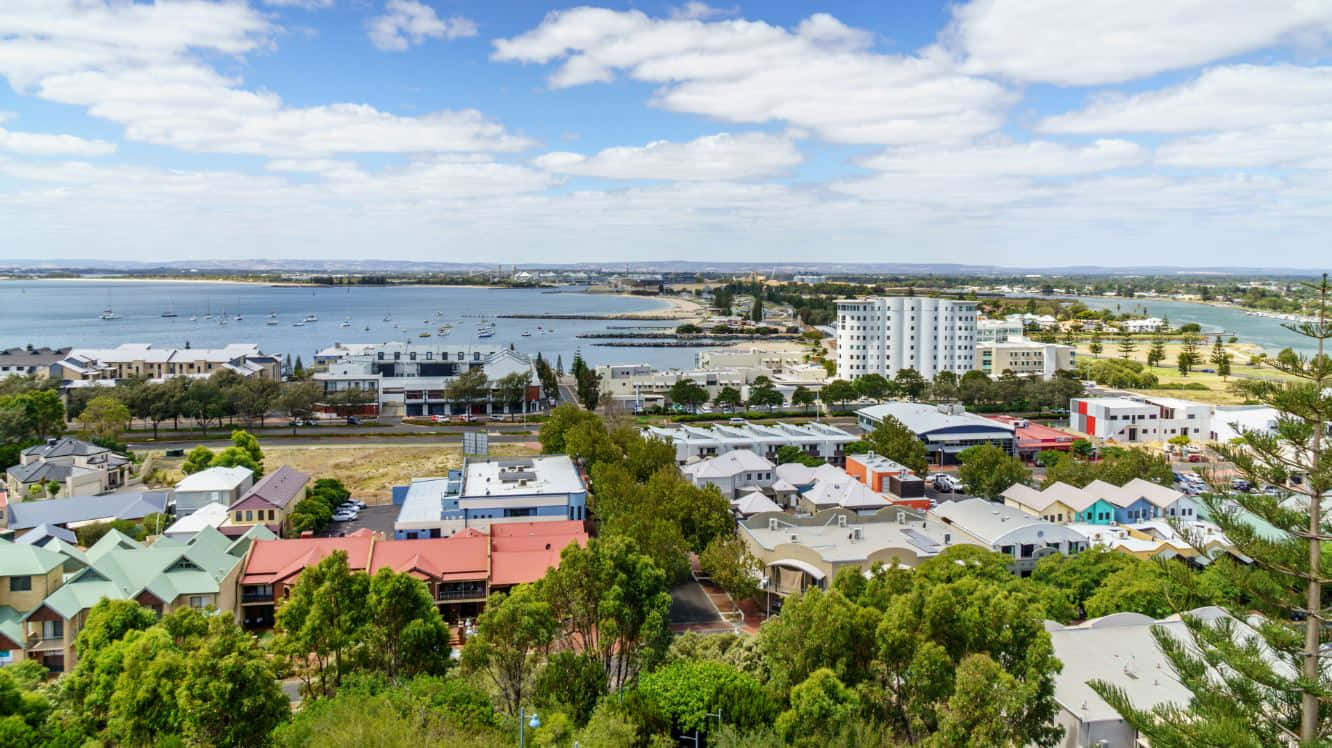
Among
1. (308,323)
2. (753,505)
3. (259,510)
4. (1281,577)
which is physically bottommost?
(753,505)

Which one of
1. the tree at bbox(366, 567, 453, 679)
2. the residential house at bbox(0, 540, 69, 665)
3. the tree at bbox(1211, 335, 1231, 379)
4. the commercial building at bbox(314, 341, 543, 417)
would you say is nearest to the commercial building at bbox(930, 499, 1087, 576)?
the tree at bbox(366, 567, 453, 679)

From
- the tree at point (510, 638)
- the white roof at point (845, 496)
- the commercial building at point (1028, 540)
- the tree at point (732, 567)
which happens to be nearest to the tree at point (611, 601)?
the tree at point (510, 638)

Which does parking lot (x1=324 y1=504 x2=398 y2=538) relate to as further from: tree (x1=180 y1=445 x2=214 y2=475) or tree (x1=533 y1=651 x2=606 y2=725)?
tree (x1=533 y1=651 x2=606 y2=725)

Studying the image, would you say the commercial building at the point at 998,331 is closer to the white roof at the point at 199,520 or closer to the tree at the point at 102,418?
the tree at the point at 102,418

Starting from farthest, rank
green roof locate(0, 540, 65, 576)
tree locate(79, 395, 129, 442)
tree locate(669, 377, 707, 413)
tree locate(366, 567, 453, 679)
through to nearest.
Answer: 1. tree locate(669, 377, 707, 413)
2. tree locate(79, 395, 129, 442)
3. green roof locate(0, 540, 65, 576)
4. tree locate(366, 567, 453, 679)

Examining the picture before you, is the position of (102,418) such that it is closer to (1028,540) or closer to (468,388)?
(468,388)

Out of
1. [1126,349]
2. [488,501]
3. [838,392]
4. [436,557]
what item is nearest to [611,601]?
[436,557]
